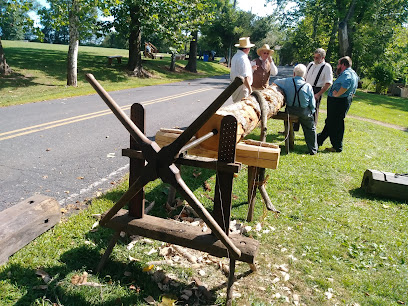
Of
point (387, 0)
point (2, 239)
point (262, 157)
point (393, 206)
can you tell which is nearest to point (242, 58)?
point (262, 157)

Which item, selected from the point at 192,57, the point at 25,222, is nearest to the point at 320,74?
the point at 25,222

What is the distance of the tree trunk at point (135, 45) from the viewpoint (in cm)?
1866

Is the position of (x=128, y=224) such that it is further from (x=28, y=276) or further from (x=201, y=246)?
(x=28, y=276)

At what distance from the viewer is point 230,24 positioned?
3809 cm

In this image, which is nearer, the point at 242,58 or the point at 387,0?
the point at 242,58

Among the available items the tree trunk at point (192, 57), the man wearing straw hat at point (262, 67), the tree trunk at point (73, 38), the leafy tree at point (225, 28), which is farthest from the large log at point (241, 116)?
the leafy tree at point (225, 28)

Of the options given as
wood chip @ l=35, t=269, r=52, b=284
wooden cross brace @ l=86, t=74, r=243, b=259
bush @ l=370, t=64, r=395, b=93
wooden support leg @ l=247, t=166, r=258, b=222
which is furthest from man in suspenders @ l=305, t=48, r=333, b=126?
bush @ l=370, t=64, r=395, b=93

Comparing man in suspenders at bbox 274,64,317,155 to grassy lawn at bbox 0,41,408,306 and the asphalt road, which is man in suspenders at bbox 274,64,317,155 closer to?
grassy lawn at bbox 0,41,408,306

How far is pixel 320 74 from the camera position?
838cm

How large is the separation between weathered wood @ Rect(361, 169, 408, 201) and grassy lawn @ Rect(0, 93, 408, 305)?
4.7 inches

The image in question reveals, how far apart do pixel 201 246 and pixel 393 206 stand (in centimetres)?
370

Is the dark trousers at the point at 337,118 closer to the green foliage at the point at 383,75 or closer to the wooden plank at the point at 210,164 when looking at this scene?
the wooden plank at the point at 210,164

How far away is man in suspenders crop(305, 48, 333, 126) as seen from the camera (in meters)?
8.27

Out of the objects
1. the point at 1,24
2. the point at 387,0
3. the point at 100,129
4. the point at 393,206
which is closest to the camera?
the point at 393,206
